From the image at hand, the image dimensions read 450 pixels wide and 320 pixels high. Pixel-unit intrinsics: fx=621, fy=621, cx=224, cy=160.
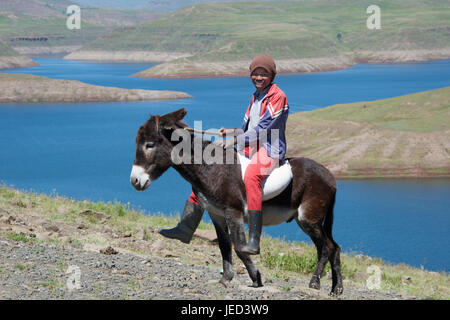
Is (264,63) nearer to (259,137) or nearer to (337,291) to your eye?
(259,137)

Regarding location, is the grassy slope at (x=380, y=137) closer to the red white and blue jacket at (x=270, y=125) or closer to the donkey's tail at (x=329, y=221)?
the donkey's tail at (x=329, y=221)

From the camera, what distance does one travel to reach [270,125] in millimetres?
8648

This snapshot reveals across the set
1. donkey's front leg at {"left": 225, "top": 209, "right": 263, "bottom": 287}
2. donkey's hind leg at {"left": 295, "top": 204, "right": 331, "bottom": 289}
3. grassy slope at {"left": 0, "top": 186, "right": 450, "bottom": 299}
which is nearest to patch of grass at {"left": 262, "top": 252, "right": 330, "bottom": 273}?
grassy slope at {"left": 0, "top": 186, "right": 450, "bottom": 299}

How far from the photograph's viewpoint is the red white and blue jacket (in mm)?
8633

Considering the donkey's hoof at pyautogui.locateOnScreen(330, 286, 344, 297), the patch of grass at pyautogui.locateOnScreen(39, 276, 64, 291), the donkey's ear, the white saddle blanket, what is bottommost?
the donkey's hoof at pyautogui.locateOnScreen(330, 286, 344, 297)

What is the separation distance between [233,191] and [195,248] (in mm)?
5802

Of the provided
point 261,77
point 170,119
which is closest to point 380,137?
point 261,77

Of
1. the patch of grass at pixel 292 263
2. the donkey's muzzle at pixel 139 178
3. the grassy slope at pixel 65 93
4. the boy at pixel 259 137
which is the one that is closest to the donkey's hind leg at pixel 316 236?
the boy at pixel 259 137

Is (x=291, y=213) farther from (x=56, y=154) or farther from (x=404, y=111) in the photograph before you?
(x=404, y=111)

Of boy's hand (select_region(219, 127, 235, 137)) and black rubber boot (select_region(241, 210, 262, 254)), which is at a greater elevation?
boy's hand (select_region(219, 127, 235, 137))

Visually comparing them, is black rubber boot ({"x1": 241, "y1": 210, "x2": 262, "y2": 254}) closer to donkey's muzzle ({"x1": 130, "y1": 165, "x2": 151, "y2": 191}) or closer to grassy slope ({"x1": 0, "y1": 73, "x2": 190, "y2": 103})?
donkey's muzzle ({"x1": 130, "y1": 165, "x2": 151, "y2": 191})

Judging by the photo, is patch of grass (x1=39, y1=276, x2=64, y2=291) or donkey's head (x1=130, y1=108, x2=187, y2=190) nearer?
donkey's head (x1=130, y1=108, x2=187, y2=190)

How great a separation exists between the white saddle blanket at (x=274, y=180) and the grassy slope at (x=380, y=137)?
171 ft
